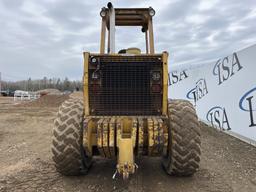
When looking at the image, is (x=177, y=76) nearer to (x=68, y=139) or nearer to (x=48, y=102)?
(x=68, y=139)

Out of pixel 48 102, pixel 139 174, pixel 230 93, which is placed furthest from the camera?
pixel 48 102

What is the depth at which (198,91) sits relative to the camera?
13070 millimetres

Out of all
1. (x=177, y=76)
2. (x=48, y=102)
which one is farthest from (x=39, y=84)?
(x=177, y=76)

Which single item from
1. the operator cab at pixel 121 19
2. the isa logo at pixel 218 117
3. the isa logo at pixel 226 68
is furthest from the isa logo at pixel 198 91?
the operator cab at pixel 121 19

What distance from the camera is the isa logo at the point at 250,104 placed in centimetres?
765

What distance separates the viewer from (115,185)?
482 centimetres

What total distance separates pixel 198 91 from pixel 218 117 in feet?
9.43

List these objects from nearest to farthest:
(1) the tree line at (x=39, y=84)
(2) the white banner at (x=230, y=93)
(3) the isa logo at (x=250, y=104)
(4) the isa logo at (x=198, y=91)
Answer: (3) the isa logo at (x=250, y=104)
(2) the white banner at (x=230, y=93)
(4) the isa logo at (x=198, y=91)
(1) the tree line at (x=39, y=84)

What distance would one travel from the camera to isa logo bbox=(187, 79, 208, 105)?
40.3 feet

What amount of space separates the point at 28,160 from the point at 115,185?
9.00 ft

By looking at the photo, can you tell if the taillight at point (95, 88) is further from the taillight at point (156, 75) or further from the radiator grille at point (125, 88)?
the taillight at point (156, 75)

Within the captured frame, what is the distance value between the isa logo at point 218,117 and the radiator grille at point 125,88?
5.39 meters

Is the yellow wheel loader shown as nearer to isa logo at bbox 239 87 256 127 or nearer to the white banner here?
isa logo at bbox 239 87 256 127

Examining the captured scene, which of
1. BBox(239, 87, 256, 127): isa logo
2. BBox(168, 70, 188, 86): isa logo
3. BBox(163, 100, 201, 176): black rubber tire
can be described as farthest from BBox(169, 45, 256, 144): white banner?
BBox(163, 100, 201, 176): black rubber tire
